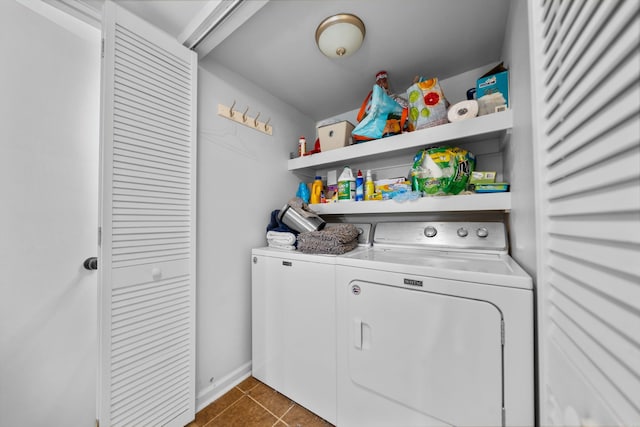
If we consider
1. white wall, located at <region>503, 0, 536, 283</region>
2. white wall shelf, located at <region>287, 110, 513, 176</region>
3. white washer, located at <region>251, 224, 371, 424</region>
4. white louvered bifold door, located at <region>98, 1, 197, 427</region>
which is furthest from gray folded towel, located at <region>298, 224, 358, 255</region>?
white wall, located at <region>503, 0, 536, 283</region>

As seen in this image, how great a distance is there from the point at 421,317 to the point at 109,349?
1430mm

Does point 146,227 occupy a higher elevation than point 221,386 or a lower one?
higher

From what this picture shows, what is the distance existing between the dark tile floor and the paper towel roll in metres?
1.93

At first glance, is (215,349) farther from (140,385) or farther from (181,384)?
(140,385)

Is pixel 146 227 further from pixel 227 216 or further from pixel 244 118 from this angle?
pixel 244 118

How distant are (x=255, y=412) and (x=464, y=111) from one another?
7.25 feet

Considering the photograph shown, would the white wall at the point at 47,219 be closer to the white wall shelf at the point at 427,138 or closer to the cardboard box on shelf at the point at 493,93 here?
the white wall shelf at the point at 427,138

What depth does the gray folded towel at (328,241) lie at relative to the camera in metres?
1.39

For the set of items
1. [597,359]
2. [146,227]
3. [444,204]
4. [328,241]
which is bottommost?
[597,359]

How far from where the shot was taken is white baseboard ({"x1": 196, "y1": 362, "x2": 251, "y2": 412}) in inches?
55.3

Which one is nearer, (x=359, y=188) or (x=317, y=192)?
(x=359, y=188)

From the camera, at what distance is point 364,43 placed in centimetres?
137

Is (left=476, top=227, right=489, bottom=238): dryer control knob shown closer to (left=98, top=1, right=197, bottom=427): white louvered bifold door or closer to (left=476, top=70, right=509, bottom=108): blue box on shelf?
(left=476, top=70, right=509, bottom=108): blue box on shelf

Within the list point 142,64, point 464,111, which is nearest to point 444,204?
point 464,111
